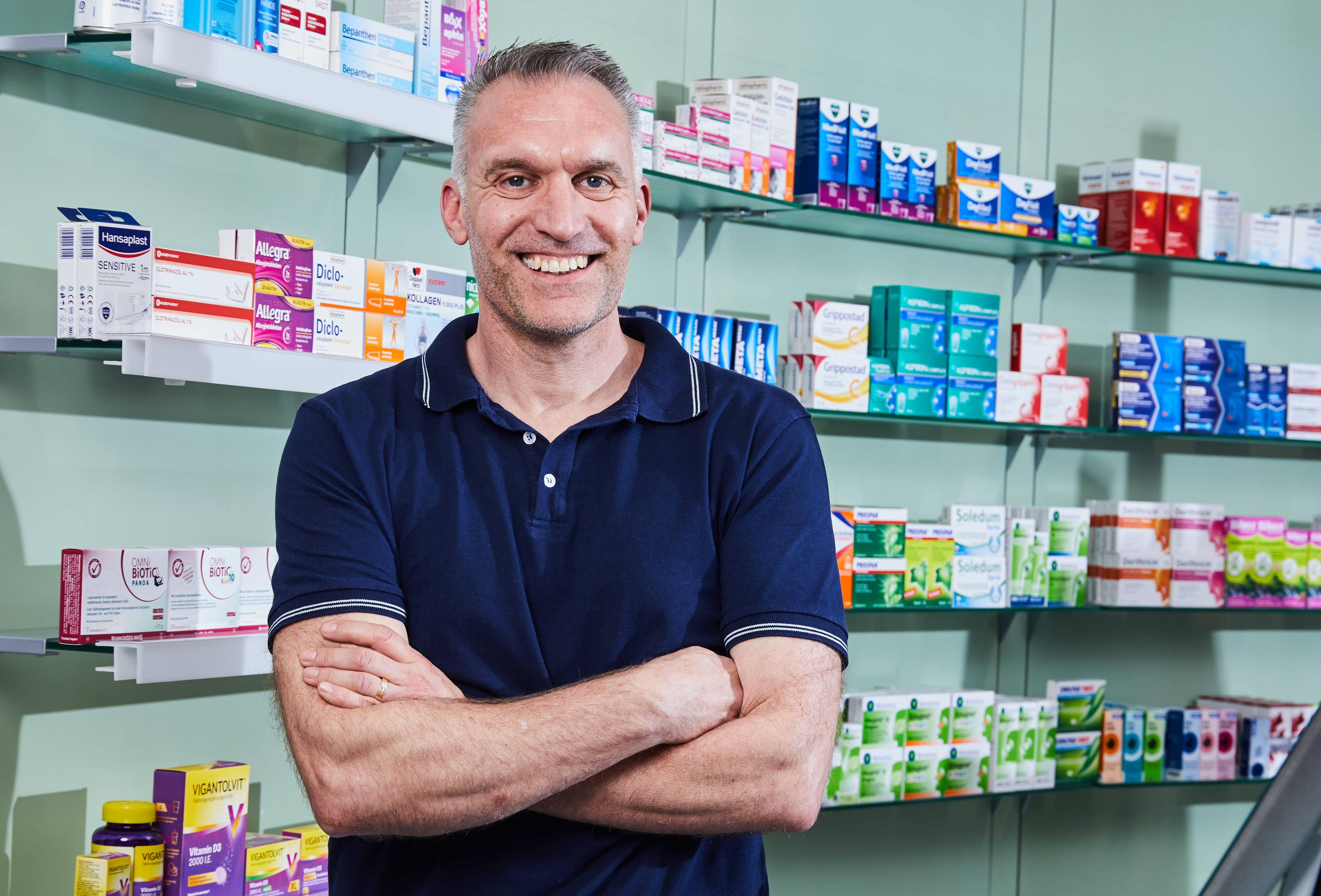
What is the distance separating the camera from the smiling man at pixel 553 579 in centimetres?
156

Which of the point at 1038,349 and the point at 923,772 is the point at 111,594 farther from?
the point at 1038,349

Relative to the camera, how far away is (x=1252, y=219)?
14.9ft

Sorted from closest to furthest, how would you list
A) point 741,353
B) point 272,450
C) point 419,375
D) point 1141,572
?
point 419,375, point 272,450, point 741,353, point 1141,572

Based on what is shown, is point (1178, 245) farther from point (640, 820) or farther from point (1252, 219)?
point (640, 820)

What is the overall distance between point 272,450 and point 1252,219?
11.2 ft

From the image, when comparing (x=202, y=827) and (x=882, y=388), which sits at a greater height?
(x=882, y=388)

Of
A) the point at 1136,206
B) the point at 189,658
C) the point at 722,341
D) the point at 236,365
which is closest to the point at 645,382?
the point at 236,365

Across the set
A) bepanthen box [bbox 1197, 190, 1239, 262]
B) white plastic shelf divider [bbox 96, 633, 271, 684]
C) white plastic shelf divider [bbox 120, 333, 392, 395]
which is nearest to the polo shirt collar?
white plastic shelf divider [bbox 120, 333, 392, 395]

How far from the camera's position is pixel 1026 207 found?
13.8ft

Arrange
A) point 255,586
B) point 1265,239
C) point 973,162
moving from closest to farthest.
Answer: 1. point 255,586
2. point 973,162
3. point 1265,239

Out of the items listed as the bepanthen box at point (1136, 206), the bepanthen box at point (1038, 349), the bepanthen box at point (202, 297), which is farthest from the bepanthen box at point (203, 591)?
the bepanthen box at point (1136, 206)

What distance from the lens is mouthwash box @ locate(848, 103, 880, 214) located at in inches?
151

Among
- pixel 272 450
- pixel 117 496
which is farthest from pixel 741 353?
pixel 117 496

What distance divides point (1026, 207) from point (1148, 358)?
66 centimetres
